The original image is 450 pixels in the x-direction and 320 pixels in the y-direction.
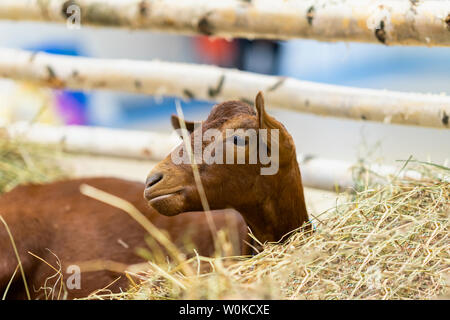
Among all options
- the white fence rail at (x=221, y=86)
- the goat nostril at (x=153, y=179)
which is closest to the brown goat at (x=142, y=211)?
the goat nostril at (x=153, y=179)

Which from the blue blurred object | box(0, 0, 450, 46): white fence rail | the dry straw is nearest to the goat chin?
the dry straw

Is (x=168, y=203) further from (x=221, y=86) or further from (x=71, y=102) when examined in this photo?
(x=71, y=102)

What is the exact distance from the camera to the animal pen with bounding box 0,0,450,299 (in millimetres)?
1935

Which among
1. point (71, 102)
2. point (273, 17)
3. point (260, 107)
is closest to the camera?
point (260, 107)

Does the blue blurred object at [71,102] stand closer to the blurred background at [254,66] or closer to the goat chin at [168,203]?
the blurred background at [254,66]

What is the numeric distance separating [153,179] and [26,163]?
238 centimetres

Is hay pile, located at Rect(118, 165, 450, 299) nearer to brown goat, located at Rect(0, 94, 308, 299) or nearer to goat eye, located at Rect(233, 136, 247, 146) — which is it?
brown goat, located at Rect(0, 94, 308, 299)

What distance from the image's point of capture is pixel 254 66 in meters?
9.62

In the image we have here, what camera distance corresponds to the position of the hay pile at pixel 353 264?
72.7 inches

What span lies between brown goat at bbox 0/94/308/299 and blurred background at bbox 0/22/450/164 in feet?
14.5

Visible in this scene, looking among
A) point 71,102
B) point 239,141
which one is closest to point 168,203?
point 239,141

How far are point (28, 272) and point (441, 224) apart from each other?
1829 mm
